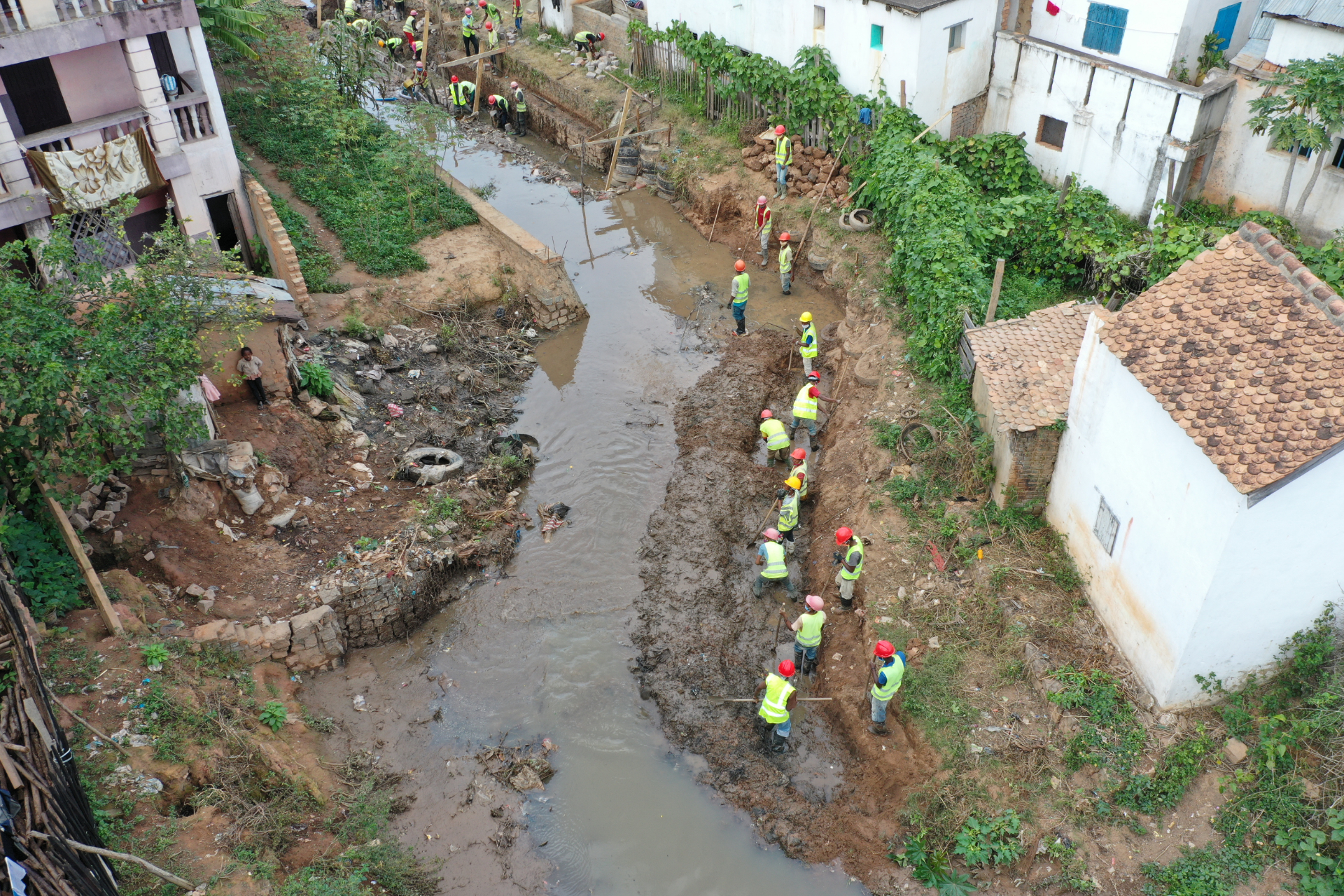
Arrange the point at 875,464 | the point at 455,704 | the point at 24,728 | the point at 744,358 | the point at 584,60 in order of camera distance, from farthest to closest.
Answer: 1. the point at 584,60
2. the point at 744,358
3. the point at 875,464
4. the point at 455,704
5. the point at 24,728

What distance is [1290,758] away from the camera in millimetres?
8523

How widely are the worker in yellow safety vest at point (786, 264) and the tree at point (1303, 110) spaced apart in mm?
8035

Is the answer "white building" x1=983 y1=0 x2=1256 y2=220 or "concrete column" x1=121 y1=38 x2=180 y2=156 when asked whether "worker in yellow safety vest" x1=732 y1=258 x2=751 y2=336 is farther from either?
"concrete column" x1=121 y1=38 x2=180 y2=156

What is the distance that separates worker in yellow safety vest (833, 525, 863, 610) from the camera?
11211 mm

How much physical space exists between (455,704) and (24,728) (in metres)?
5.35

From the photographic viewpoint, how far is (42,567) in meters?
9.89

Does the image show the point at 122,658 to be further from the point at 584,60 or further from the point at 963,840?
the point at 584,60

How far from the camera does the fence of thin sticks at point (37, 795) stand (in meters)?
5.49

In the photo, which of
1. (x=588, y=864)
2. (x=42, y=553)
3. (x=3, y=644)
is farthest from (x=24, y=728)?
(x=588, y=864)

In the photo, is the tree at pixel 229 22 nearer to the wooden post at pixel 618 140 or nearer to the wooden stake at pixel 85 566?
the wooden post at pixel 618 140

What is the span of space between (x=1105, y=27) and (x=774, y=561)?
12761 mm

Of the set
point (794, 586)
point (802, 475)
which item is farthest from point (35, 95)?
point (794, 586)

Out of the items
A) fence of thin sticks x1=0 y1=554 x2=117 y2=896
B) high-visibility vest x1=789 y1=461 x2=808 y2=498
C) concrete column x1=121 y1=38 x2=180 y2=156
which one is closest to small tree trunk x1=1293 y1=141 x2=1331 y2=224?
high-visibility vest x1=789 y1=461 x2=808 y2=498

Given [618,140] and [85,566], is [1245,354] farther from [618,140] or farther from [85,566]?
[618,140]
